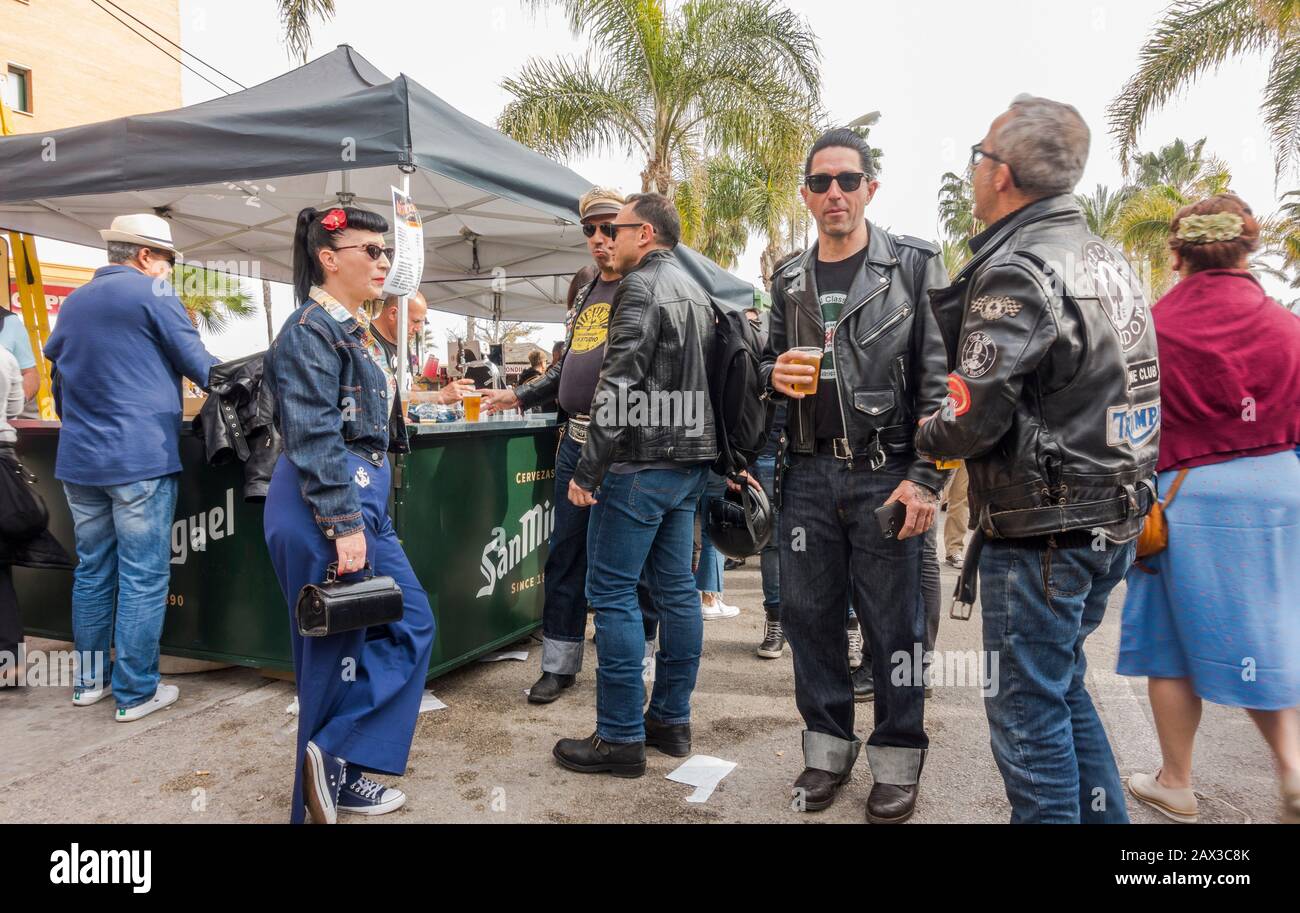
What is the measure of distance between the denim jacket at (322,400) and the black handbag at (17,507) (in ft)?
7.45

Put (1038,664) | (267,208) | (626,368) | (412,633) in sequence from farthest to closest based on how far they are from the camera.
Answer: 1. (267,208)
2. (626,368)
3. (412,633)
4. (1038,664)

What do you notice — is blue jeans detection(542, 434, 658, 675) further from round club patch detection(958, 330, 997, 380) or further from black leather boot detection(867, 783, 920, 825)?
round club patch detection(958, 330, 997, 380)

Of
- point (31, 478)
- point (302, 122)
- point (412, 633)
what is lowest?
point (412, 633)

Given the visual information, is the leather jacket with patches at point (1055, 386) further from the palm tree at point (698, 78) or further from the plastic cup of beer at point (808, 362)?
the palm tree at point (698, 78)

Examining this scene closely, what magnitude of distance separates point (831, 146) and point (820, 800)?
2316 millimetres

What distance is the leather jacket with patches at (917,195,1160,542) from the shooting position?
198 centimetres

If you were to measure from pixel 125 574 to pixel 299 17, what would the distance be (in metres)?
11.3

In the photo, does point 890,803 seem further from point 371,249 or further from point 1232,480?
point 371,249

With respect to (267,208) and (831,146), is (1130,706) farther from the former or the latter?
(267,208)

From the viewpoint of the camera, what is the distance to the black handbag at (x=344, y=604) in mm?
2338

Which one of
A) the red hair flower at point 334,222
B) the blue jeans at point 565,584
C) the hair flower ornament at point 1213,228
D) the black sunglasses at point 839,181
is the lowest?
the blue jeans at point 565,584

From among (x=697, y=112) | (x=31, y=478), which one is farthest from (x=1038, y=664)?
(x=697, y=112)

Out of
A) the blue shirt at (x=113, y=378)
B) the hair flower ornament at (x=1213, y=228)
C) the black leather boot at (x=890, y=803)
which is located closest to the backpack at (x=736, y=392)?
the black leather boot at (x=890, y=803)

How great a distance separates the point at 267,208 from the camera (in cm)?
754
